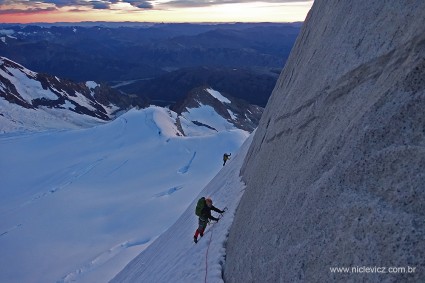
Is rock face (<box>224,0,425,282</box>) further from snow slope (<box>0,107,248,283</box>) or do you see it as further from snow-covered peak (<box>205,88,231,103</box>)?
snow-covered peak (<box>205,88,231,103</box>)

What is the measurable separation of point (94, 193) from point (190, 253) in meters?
20.3

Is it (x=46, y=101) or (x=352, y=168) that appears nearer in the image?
(x=352, y=168)

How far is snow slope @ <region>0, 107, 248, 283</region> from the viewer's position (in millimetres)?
20188

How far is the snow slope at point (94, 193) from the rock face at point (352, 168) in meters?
4.65

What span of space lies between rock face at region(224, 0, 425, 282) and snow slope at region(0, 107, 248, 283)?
4.65 metres

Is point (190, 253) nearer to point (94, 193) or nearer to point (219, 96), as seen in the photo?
point (94, 193)

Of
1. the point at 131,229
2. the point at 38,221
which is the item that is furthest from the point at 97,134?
the point at 131,229

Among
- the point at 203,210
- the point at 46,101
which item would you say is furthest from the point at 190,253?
the point at 46,101

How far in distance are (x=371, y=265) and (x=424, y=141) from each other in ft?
5.23

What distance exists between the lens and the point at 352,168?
554 centimetres

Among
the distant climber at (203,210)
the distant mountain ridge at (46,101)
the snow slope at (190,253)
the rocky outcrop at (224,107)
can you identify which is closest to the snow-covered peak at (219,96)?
the rocky outcrop at (224,107)

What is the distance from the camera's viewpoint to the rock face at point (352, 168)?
466cm

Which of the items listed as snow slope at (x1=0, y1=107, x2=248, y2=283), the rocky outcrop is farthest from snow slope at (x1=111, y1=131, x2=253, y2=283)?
the rocky outcrop

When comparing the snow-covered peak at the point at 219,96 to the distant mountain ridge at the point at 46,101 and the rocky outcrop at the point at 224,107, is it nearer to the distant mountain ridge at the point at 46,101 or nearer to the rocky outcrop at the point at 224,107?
the rocky outcrop at the point at 224,107
